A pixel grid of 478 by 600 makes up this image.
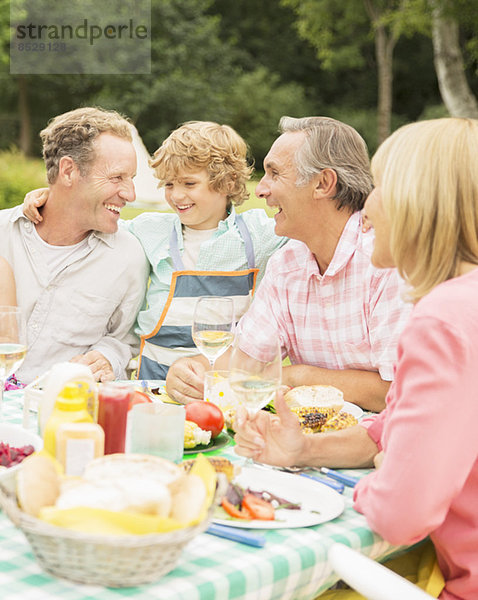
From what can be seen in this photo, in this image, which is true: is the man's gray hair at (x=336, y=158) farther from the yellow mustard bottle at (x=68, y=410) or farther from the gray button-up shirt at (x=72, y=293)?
the yellow mustard bottle at (x=68, y=410)

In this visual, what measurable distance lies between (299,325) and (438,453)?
5.23 ft

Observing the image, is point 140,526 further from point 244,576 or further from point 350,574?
point 350,574

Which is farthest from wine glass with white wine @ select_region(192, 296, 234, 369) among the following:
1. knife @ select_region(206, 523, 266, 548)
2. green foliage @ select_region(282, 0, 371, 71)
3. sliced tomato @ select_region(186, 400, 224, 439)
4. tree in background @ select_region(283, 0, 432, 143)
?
green foliage @ select_region(282, 0, 371, 71)

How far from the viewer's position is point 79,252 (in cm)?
354

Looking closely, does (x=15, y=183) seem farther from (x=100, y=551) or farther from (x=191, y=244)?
(x=100, y=551)

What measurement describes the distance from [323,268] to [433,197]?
1.54m

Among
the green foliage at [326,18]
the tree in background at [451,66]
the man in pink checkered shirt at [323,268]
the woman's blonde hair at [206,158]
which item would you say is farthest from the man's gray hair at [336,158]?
the green foliage at [326,18]

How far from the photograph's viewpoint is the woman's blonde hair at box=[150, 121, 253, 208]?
12.3 feet

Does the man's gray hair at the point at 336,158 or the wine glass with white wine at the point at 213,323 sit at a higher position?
the man's gray hair at the point at 336,158

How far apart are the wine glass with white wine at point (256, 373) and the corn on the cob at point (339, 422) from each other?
0.32 meters

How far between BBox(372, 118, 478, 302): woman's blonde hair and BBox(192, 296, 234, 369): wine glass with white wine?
781mm

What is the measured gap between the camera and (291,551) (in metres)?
1.53

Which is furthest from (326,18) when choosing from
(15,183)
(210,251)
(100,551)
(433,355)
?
(100,551)

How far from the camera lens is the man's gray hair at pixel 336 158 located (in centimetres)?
312
